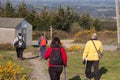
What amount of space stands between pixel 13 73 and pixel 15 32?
21.0m

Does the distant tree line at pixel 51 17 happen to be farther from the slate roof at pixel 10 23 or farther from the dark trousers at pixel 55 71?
the dark trousers at pixel 55 71

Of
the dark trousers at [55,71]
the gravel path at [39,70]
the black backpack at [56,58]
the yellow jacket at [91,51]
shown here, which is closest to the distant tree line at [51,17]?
the gravel path at [39,70]

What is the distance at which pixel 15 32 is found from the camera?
3353cm

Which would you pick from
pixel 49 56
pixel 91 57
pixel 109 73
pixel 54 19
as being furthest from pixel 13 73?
pixel 54 19

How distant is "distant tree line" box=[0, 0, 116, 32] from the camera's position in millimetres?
61188

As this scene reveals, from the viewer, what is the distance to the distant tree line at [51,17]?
61188 mm

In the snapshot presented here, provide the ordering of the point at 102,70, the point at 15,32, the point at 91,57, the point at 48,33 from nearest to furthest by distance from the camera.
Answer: the point at 91,57 → the point at 102,70 → the point at 15,32 → the point at 48,33

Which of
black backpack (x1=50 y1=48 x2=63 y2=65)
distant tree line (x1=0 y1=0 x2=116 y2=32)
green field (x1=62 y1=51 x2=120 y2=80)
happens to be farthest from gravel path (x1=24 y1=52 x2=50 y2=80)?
distant tree line (x1=0 y1=0 x2=116 y2=32)

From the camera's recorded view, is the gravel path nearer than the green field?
Yes

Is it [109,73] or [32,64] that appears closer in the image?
[109,73]

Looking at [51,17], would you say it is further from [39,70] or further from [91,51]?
[91,51]

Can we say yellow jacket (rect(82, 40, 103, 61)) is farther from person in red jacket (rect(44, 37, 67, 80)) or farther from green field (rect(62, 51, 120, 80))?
person in red jacket (rect(44, 37, 67, 80))

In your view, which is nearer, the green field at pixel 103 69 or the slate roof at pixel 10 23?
the green field at pixel 103 69

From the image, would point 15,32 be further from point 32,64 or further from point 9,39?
point 32,64
